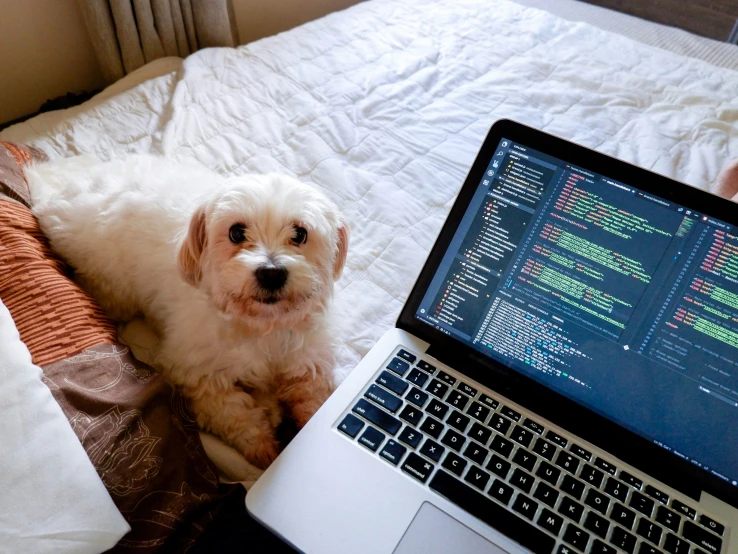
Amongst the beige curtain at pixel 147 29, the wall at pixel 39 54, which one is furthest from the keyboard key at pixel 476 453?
the wall at pixel 39 54

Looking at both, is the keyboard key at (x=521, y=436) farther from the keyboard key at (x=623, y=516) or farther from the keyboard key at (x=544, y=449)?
the keyboard key at (x=623, y=516)

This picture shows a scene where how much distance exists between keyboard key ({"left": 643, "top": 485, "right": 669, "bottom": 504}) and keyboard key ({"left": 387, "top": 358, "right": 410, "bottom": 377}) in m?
0.37

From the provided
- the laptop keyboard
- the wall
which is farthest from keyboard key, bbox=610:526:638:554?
the wall

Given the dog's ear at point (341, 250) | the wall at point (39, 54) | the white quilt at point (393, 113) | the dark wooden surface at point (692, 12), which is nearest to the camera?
the dog's ear at point (341, 250)

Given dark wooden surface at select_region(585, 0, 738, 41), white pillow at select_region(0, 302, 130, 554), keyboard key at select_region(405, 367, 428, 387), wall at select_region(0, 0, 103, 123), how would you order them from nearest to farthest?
white pillow at select_region(0, 302, 130, 554)
keyboard key at select_region(405, 367, 428, 387)
wall at select_region(0, 0, 103, 123)
dark wooden surface at select_region(585, 0, 738, 41)

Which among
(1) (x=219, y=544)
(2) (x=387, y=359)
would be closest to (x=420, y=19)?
(2) (x=387, y=359)

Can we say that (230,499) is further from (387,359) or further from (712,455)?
(712,455)

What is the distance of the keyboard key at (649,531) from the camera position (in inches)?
26.5

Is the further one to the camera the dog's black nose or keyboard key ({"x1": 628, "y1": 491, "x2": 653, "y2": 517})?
the dog's black nose

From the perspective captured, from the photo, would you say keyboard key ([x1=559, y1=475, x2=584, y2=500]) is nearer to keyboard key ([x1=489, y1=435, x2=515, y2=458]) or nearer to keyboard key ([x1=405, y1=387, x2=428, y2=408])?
keyboard key ([x1=489, y1=435, x2=515, y2=458])

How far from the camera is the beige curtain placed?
1.71 m

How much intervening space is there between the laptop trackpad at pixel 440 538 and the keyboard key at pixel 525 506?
56mm

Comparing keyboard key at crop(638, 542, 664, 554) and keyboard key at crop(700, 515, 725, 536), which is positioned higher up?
keyboard key at crop(700, 515, 725, 536)

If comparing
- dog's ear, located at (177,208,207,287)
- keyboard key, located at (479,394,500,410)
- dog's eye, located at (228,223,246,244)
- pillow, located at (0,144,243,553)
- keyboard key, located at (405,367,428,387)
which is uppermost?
dog's eye, located at (228,223,246,244)
